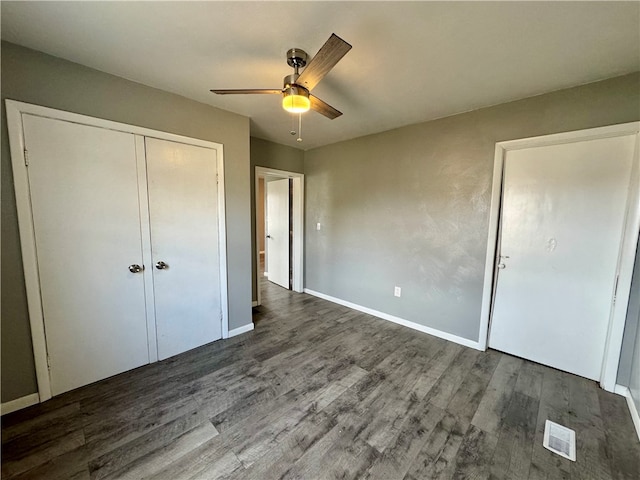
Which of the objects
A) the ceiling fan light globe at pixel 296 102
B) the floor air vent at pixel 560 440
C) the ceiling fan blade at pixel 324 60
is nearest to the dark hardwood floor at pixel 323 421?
the floor air vent at pixel 560 440

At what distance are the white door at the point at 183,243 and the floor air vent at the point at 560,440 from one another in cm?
282

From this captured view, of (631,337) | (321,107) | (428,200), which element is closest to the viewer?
(321,107)

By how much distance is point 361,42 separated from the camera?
5.12ft

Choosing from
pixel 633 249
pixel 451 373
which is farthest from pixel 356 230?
pixel 633 249

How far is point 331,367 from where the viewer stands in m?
2.30

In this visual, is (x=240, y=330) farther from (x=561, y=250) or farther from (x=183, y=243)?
(x=561, y=250)

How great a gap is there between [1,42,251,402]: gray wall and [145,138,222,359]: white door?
236mm

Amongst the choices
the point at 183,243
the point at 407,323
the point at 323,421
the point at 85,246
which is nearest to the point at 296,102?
the point at 183,243

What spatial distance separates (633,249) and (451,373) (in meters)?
1.66

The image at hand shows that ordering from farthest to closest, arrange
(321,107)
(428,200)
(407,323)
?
1. (407,323)
2. (428,200)
3. (321,107)

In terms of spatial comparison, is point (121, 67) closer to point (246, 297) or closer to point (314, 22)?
point (314, 22)

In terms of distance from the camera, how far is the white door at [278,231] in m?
4.55

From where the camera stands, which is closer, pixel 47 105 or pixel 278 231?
pixel 47 105

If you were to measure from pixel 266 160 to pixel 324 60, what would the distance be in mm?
2525
